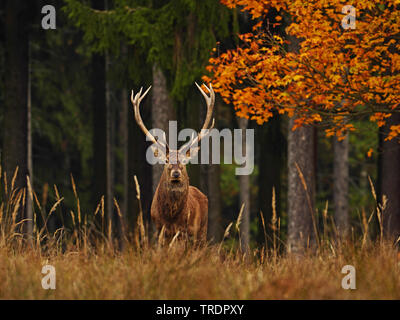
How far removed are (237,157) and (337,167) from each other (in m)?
4.03

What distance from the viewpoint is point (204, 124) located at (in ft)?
33.0

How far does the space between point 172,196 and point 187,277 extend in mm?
3486

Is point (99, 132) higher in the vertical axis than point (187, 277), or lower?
higher

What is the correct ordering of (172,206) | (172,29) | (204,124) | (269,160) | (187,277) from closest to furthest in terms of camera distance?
(187,277) < (172,206) < (204,124) < (172,29) < (269,160)

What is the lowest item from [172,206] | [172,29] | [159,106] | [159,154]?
[172,206]

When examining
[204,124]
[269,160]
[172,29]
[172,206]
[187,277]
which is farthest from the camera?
[269,160]

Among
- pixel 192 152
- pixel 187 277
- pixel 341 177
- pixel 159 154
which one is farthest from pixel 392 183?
pixel 341 177

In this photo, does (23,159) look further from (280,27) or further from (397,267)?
(397,267)

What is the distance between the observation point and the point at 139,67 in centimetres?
1608

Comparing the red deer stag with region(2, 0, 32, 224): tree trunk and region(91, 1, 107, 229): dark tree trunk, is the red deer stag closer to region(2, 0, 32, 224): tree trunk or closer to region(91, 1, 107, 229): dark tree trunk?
region(2, 0, 32, 224): tree trunk

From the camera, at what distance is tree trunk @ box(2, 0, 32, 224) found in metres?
15.7

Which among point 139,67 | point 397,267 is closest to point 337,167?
point 139,67

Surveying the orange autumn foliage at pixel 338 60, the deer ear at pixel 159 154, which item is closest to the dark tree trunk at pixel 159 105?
the orange autumn foliage at pixel 338 60

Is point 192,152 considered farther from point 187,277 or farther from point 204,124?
point 187,277
